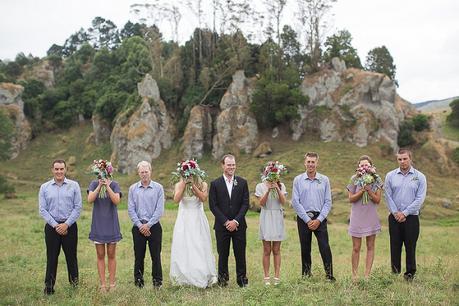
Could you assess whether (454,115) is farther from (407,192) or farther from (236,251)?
(236,251)

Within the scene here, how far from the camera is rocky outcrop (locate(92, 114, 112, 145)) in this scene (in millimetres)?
51375

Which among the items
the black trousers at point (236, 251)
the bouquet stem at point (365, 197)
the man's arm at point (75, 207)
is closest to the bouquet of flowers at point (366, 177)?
the bouquet stem at point (365, 197)

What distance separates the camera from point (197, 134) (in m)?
44.0

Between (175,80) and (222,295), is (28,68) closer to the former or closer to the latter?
(175,80)

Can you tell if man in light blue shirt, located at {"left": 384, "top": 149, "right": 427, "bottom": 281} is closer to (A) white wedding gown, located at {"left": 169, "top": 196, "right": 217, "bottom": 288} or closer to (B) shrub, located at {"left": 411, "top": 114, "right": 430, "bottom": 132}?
(A) white wedding gown, located at {"left": 169, "top": 196, "right": 217, "bottom": 288}

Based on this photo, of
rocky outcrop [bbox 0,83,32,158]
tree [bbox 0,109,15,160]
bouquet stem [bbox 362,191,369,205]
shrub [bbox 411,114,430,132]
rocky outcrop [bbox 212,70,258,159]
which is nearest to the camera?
bouquet stem [bbox 362,191,369,205]

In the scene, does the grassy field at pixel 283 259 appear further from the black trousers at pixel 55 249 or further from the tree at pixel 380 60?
the tree at pixel 380 60

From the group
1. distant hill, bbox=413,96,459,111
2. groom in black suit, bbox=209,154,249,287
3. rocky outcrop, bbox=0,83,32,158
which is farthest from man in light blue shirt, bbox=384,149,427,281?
distant hill, bbox=413,96,459,111

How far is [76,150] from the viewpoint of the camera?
52406 mm

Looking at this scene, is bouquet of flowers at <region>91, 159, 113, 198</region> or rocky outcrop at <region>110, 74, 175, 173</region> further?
rocky outcrop at <region>110, 74, 175, 173</region>

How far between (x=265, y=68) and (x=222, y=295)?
39746mm

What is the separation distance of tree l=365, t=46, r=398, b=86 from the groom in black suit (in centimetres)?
4699

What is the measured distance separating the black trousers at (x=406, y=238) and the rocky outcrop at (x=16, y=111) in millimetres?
52183

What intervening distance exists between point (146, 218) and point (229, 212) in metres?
1.58
